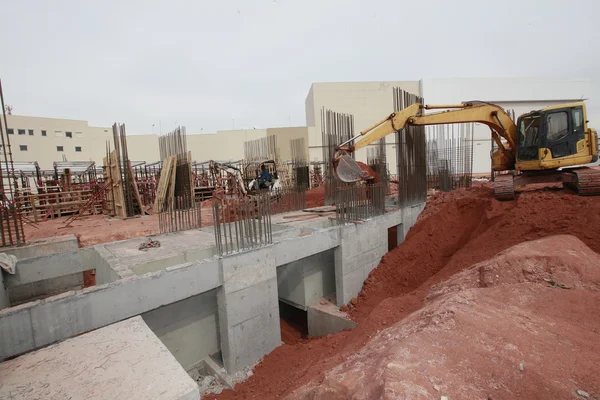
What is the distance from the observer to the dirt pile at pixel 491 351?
6.77 feet

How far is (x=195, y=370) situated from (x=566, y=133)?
9.98 m

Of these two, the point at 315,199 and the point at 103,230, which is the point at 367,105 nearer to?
the point at 315,199

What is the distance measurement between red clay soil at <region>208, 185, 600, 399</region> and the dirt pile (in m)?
0.03

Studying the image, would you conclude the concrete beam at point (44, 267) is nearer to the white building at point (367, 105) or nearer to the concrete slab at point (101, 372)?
the concrete slab at point (101, 372)

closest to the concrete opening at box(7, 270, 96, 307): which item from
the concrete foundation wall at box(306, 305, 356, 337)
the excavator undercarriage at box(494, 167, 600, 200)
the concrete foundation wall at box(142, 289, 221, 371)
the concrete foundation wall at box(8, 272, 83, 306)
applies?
the concrete foundation wall at box(8, 272, 83, 306)

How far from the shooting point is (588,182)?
7023mm

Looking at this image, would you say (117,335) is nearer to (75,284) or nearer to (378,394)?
(378,394)

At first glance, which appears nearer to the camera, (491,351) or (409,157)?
(491,351)

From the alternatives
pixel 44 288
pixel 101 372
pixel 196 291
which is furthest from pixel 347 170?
pixel 44 288

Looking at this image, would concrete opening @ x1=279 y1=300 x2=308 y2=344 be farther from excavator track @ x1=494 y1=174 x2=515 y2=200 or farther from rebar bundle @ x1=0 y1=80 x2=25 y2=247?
excavator track @ x1=494 y1=174 x2=515 y2=200

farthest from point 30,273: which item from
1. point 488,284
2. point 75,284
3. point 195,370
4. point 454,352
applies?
point 488,284

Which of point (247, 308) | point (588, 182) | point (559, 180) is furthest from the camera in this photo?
point (559, 180)

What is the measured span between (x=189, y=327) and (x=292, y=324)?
3.76 metres

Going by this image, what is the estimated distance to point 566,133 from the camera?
756 centimetres
